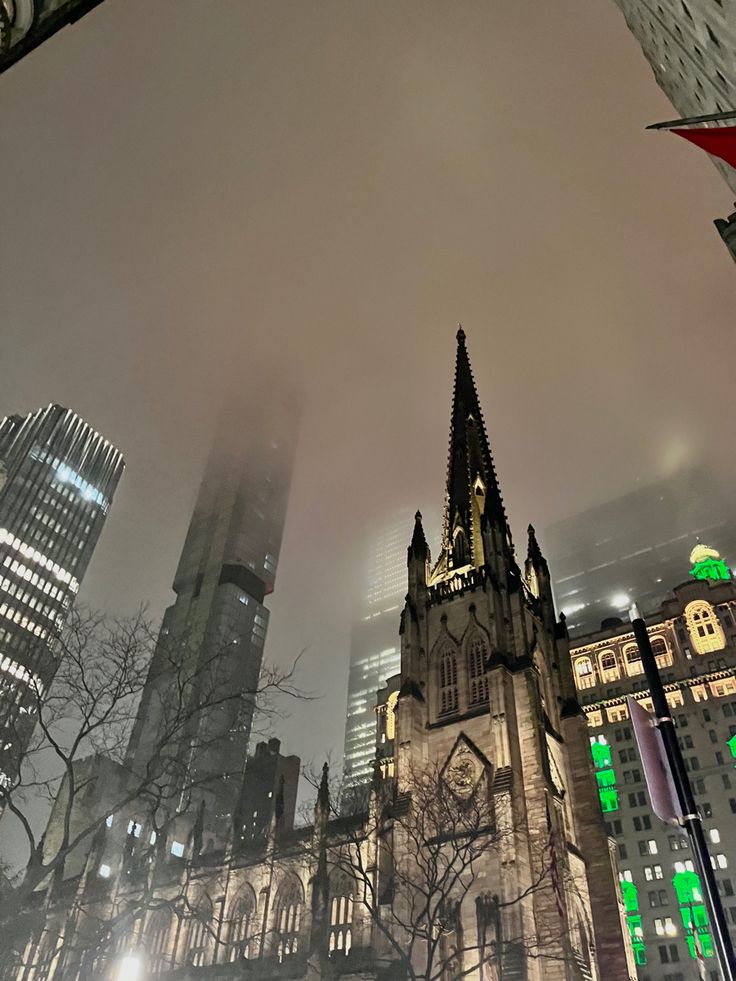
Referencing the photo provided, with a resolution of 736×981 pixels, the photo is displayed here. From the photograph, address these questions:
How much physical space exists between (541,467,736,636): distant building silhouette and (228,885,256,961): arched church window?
238 ft

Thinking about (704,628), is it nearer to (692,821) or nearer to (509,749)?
(509,749)

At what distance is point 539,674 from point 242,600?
1775 inches

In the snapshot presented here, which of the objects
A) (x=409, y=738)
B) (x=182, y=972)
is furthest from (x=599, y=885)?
(x=182, y=972)

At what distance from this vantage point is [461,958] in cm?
3212

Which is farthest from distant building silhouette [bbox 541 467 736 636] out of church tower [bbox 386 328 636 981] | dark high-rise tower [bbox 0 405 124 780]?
dark high-rise tower [bbox 0 405 124 780]

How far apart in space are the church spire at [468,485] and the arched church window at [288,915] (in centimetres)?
2490

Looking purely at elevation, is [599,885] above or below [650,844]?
below

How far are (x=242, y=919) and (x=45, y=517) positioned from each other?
8260 centimetres

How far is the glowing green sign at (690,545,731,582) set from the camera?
88375 millimetres

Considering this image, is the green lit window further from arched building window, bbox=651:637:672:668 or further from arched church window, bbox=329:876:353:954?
arched church window, bbox=329:876:353:954

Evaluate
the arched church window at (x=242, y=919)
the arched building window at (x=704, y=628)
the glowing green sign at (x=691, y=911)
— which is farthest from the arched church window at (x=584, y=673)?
the arched church window at (x=242, y=919)

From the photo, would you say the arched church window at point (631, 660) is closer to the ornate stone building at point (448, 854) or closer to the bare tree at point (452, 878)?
the ornate stone building at point (448, 854)

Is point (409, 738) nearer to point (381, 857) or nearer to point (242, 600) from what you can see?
point (381, 857)

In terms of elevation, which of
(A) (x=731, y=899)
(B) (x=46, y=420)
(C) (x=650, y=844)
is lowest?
(A) (x=731, y=899)
